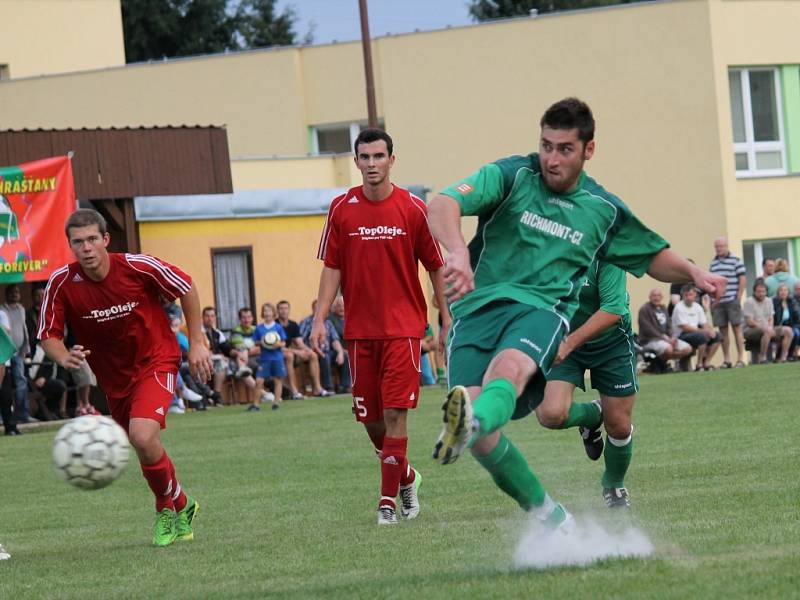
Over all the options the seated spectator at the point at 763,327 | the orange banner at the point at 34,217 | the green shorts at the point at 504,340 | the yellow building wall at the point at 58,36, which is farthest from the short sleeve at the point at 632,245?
the yellow building wall at the point at 58,36

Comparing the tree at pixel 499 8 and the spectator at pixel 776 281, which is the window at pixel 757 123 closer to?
the spectator at pixel 776 281

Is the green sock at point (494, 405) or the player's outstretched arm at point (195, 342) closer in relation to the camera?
the green sock at point (494, 405)

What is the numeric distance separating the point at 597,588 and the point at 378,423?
4.02 m

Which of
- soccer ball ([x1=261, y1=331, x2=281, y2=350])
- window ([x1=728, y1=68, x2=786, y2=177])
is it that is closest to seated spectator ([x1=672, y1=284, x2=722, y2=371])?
soccer ball ([x1=261, y1=331, x2=281, y2=350])

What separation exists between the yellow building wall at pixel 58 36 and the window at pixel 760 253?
20012 millimetres

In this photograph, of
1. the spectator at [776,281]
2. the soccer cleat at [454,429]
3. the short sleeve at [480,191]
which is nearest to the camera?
the soccer cleat at [454,429]

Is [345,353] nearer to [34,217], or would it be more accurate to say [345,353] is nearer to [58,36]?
[34,217]

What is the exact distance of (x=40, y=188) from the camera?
22312mm

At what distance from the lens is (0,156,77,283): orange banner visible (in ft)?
71.6

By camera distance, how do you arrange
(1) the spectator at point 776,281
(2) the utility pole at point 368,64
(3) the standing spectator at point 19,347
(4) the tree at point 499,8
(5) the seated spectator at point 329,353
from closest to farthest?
(3) the standing spectator at point 19,347, (5) the seated spectator at point 329,353, (1) the spectator at point 776,281, (2) the utility pole at point 368,64, (4) the tree at point 499,8

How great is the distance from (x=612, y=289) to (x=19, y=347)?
42.8ft

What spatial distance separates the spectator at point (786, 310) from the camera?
93.2 ft

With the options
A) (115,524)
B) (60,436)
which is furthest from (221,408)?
(60,436)

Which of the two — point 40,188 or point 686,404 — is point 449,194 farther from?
point 40,188
